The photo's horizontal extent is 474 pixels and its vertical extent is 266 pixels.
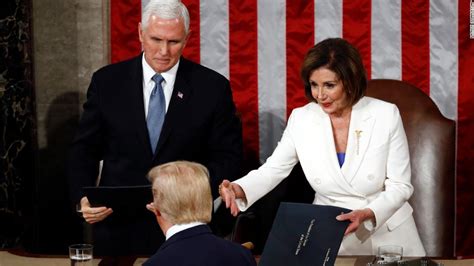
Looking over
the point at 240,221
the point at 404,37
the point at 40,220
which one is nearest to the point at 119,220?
the point at 240,221

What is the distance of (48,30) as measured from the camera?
524 cm

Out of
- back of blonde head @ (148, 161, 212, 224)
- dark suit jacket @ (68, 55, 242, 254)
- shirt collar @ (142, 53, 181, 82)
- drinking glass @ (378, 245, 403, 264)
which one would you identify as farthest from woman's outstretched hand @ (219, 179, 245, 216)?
back of blonde head @ (148, 161, 212, 224)

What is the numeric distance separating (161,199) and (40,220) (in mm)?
2899

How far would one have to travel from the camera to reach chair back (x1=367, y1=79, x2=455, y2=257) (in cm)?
451

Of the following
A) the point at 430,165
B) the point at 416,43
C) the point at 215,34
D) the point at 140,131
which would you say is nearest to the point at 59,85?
the point at 215,34

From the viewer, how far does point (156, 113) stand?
3.90 meters

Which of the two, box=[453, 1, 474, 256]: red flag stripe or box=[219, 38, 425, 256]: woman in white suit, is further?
box=[453, 1, 474, 256]: red flag stripe

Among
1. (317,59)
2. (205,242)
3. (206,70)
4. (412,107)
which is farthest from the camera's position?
(412,107)

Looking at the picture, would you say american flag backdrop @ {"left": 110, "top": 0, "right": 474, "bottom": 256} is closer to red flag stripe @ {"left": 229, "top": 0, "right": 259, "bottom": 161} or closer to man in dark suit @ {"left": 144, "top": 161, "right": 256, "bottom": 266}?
red flag stripe @ {"left": 229, "top": 0, "right": 259, "bottom": 161}

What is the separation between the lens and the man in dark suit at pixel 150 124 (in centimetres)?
382

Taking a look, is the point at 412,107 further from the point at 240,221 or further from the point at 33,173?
the point at 33,173

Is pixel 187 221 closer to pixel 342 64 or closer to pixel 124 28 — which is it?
pixel 342 64

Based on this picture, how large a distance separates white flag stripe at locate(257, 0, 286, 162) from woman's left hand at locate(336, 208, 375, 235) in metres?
1.83

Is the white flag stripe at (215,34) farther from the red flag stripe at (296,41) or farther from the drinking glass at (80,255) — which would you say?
the drinking glass at (80,255)
